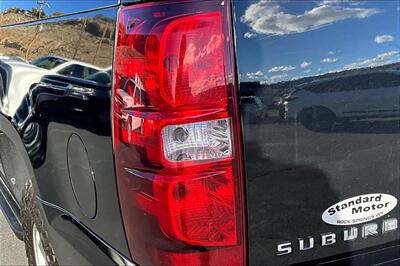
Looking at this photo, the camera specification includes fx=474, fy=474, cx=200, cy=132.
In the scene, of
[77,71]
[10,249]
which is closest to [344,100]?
[77,71]

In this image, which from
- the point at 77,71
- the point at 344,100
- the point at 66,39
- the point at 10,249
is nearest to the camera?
the point at 344,100

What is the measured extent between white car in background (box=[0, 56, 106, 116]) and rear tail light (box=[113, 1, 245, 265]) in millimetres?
218

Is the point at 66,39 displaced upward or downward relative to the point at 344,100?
upward

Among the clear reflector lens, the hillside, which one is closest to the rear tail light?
the clear reflector lens

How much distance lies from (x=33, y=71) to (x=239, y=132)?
4.03 ft

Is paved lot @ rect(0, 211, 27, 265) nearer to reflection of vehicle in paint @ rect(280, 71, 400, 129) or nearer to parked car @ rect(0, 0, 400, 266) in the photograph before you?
parked car @ rect(0, 0, 400, 266)

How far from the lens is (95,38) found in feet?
5.27

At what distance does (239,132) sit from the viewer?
140 centimetres

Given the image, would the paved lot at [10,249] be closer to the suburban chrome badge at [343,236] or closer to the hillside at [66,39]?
the hillside at [66,39]

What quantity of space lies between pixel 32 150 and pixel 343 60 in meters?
1.45

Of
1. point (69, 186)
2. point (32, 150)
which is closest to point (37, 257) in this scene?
point (32, 150)

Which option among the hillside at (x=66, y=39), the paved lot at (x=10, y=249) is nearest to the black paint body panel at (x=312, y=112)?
the hillside at (x=66, y=39)

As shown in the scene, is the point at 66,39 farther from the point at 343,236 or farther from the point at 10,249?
the point at 10,249

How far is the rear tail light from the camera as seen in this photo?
4.45ft
